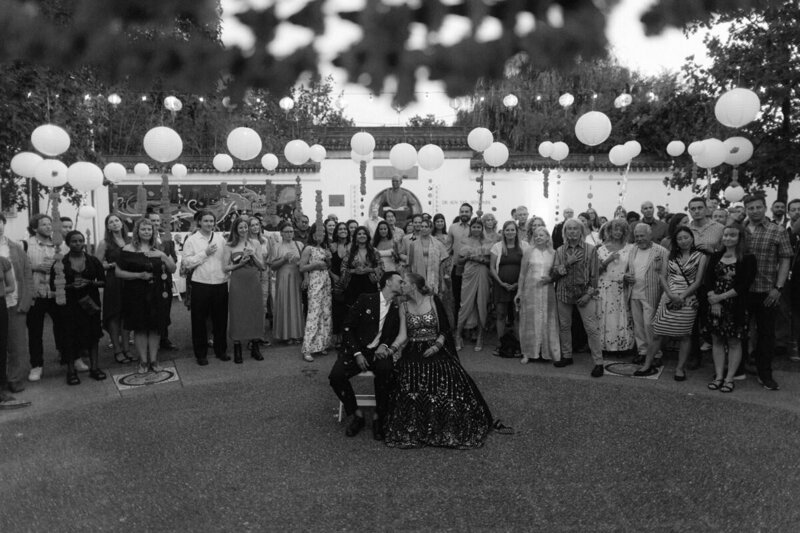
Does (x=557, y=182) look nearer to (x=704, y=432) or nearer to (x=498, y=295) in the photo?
(x=498, y=295)

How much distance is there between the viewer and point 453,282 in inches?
343

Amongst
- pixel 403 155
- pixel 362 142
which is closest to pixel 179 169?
pixel 362 142

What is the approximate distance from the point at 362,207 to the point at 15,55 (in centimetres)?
1612

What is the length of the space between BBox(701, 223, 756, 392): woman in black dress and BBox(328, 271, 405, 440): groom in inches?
126

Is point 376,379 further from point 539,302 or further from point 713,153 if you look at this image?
point 713,153

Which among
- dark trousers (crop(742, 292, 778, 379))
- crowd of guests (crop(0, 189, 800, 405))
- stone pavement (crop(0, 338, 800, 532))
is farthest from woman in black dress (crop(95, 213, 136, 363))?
dark trousers (crop(742, 292, 778, 379))

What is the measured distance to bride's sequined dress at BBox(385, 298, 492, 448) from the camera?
466 cm

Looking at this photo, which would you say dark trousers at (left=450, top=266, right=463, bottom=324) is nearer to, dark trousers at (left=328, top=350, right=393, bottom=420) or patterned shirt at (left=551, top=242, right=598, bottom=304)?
patterned shirt at (left=551, top=242, right=598, bottom=304)

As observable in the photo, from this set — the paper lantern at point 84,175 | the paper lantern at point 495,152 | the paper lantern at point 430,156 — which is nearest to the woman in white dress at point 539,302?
the paper lantern at point 430,156

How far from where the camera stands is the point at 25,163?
9602mm

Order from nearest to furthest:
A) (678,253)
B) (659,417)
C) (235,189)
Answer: (659,417) → (678,253) → (235,189)


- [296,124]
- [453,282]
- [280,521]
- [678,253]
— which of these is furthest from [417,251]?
[296,124]

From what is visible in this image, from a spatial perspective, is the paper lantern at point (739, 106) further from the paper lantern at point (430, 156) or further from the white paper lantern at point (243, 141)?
the white paper lantern at point (243, 141)

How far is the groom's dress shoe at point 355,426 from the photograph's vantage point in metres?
4.88
